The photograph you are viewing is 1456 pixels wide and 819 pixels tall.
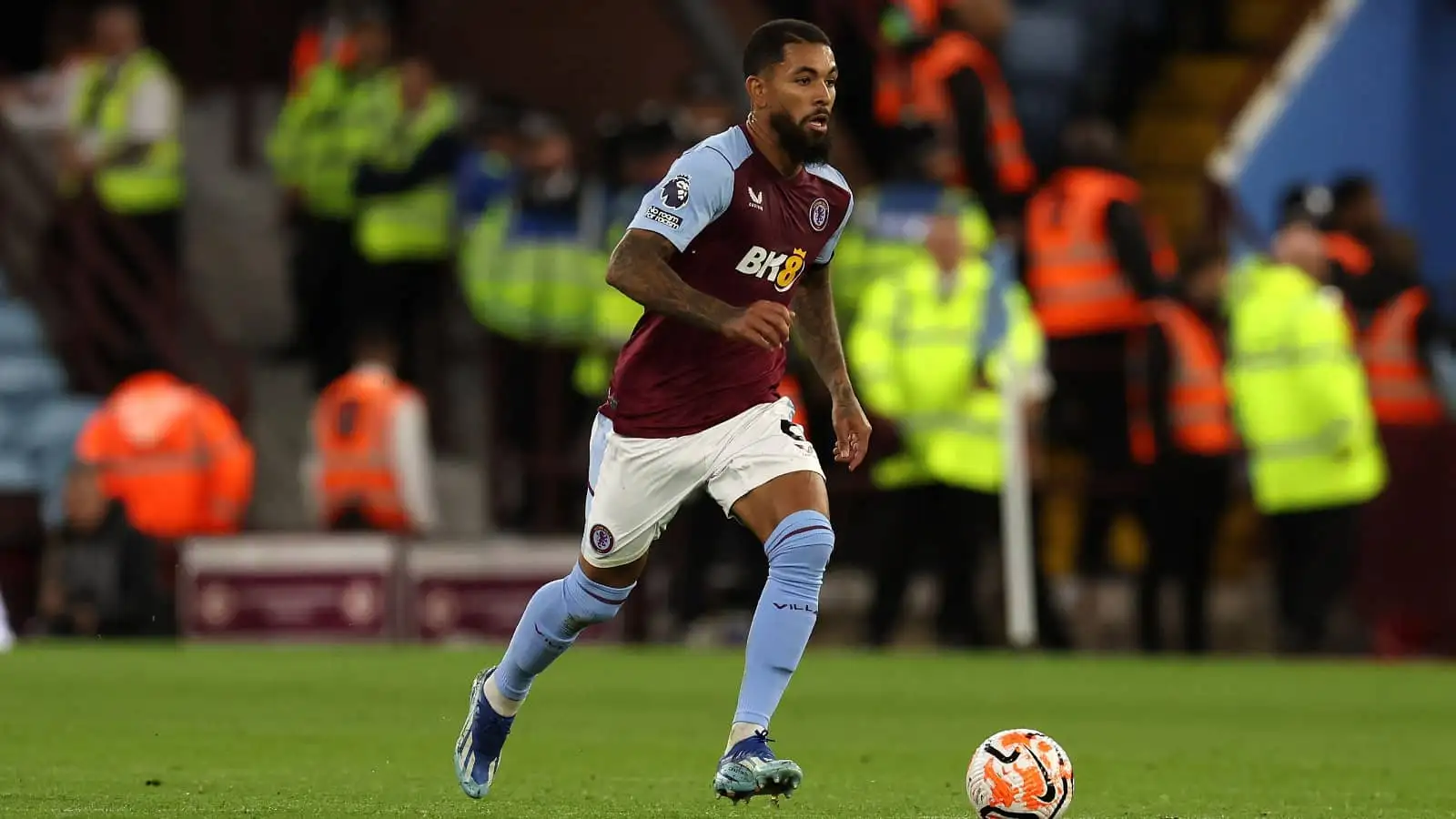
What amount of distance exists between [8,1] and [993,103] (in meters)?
11.7

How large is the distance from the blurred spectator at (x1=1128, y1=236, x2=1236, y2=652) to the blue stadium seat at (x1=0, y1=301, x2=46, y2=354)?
309 inches

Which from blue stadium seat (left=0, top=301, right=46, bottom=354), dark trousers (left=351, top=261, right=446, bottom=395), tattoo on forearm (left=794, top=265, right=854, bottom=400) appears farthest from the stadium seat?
tattoo on forearm (left=794, top=265, right=854, bottom=400)

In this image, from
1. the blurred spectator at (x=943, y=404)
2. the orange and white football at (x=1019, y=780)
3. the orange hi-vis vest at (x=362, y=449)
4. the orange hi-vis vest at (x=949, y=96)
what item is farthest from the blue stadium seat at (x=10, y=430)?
the orange and white football at (x=1019, y=780)

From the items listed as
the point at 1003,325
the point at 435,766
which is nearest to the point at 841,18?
the point at 1003,325

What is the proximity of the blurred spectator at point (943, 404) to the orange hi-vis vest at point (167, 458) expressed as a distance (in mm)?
4193

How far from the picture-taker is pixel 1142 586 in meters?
16.2

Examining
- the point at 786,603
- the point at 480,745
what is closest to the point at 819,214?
the point at 786,603

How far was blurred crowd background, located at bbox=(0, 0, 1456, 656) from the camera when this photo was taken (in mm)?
15898

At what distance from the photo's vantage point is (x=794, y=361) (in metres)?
16.9

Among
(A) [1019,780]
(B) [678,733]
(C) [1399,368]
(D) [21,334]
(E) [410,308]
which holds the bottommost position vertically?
(B) [678,733]

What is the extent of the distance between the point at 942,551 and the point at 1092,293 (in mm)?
1773

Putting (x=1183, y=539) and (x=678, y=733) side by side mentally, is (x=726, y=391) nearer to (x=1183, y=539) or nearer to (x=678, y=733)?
(x=678, y=733)

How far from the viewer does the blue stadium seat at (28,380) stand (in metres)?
19.3

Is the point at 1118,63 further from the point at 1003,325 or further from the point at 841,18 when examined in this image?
the point at 1003,325
